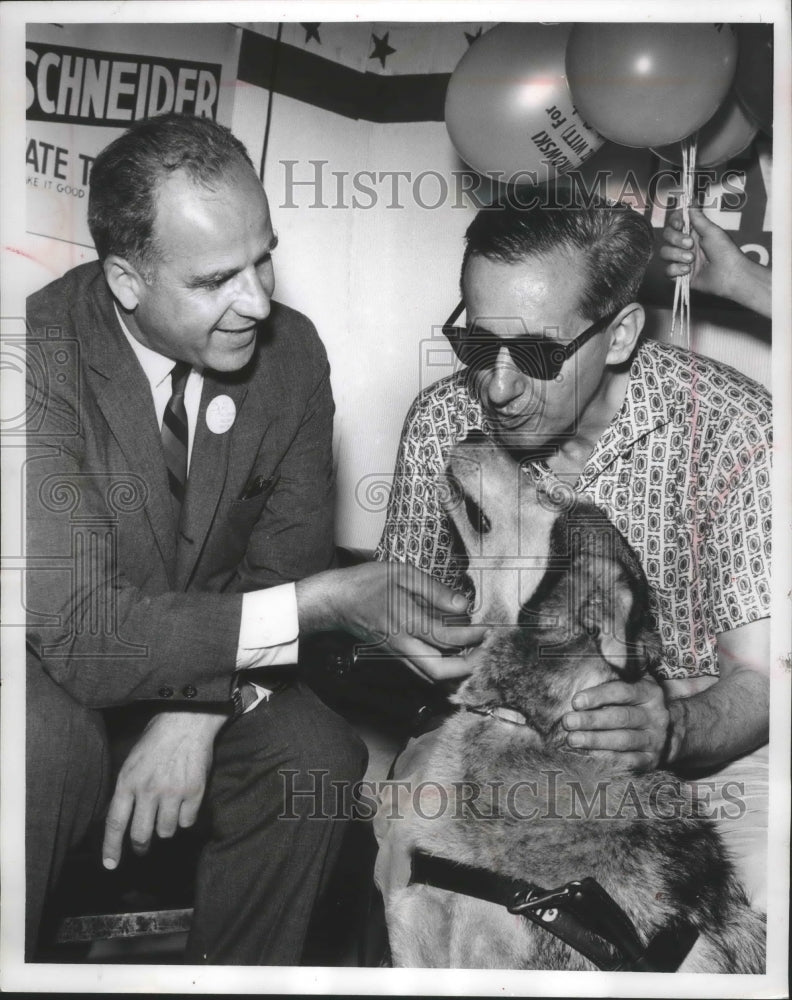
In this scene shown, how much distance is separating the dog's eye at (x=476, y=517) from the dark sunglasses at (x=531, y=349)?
26 centimetres

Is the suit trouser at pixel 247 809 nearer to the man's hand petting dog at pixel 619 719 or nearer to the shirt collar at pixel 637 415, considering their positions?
the man's hand petting dog at pixel 619 719

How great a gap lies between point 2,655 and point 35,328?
646 millimetres

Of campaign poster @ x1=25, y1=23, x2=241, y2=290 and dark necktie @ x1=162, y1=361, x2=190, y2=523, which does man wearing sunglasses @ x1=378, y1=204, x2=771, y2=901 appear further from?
campaign poster @ x1=25, y1=23, x2=241, y2=290

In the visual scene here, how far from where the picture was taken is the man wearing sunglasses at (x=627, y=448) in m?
2.06

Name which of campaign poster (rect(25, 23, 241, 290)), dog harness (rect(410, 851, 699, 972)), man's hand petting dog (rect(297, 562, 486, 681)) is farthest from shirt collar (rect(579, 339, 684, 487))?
campaign poster (rect(25, 23, 241, 290))

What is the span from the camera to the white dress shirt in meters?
2.06

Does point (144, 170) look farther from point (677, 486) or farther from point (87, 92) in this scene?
point (677, 486)

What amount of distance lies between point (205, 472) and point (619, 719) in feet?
3.01

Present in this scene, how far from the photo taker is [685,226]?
2.10m

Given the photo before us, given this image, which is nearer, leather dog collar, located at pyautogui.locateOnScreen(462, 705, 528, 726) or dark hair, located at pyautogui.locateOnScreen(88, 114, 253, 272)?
dark hair, located at pyautogui.locateOnScreen(88, 114, 253, 272)

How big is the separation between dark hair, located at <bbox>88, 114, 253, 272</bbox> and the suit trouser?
85cm

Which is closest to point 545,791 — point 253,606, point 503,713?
point 503,713

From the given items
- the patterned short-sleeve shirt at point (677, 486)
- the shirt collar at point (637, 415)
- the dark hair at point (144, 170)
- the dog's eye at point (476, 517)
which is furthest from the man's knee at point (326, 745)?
the dark hair at point (144, 170)

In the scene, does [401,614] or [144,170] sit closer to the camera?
[144,170]
